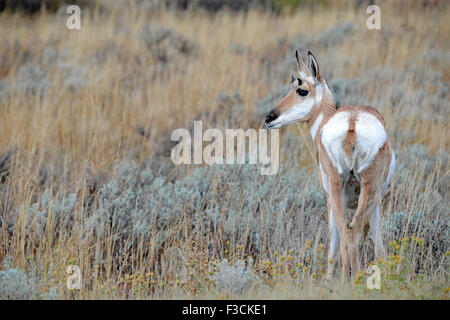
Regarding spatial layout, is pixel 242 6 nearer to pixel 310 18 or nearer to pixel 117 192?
pixel 310 18

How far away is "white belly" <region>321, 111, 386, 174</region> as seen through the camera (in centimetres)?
400

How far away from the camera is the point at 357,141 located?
3990mm

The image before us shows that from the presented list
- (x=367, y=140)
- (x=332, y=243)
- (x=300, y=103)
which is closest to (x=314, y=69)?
(x=300, y=103)

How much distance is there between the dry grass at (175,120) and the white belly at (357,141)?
2.51 ft

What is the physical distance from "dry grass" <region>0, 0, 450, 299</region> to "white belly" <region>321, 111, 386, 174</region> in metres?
0.77

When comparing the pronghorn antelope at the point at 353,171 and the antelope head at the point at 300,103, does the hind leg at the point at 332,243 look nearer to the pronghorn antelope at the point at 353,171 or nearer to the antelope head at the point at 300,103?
the pronghorn antelope at the point at 353,171

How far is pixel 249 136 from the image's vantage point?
8.07 metres

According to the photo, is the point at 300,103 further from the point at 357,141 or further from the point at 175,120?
the point at 175,120

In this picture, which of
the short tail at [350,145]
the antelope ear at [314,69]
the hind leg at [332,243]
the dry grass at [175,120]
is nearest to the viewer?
the short tail at [350,145]

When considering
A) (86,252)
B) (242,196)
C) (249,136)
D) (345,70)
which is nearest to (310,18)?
(345,70)

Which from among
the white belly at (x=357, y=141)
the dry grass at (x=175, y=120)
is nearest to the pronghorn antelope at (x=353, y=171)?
the white belly at (x=357, y=141)

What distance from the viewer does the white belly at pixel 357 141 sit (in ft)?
13.1

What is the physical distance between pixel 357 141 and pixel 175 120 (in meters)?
5.47

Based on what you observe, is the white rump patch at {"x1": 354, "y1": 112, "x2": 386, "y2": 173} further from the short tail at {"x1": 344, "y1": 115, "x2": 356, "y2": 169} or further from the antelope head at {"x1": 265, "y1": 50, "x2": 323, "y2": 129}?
the antelope head at {"x1": 265, "y1": 50, "x2": 323, "y2": 129}
